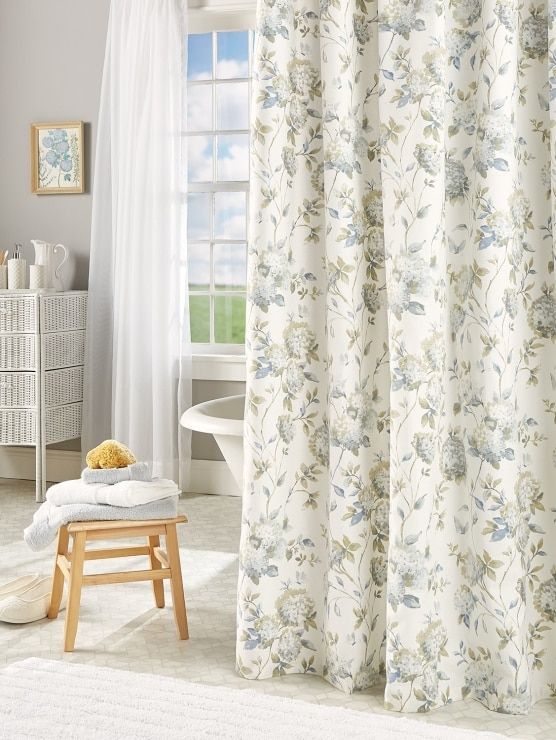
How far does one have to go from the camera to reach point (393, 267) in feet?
7.57

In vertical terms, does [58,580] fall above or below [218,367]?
below

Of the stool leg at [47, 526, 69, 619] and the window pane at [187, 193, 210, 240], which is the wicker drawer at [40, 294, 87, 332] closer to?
the window pane at [187, 193, 210, 240]

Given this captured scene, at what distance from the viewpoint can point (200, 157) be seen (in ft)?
17.7

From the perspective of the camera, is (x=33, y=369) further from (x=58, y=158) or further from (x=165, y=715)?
(x=165, y=715)

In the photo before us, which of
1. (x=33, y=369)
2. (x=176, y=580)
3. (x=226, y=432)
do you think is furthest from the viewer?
(x=33, y=369)

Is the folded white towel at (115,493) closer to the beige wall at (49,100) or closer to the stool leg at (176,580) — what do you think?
the stool leg at (176,580)

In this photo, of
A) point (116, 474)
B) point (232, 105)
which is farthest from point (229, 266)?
point (116, 474)

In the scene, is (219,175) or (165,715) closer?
(165,715)

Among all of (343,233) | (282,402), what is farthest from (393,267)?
(282,402)

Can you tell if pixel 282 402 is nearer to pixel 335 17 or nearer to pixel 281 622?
pixel 281 622

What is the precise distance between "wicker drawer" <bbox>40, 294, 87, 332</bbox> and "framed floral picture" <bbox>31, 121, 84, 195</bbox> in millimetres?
661

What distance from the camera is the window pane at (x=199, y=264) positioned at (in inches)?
213

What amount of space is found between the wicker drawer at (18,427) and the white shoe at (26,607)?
1.94m

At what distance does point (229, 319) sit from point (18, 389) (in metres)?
1.23
